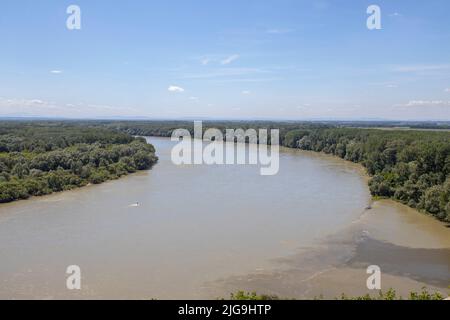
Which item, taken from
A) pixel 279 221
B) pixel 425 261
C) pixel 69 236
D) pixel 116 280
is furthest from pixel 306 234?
pixel 69 236

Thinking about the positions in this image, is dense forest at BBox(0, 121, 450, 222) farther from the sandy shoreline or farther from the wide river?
the sandy shoreline

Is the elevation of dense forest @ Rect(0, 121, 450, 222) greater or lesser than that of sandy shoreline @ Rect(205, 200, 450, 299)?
greater

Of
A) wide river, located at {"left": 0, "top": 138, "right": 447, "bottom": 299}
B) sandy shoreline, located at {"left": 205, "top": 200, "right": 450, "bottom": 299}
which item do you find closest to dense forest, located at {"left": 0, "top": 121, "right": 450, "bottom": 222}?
wide river, located at {"left": 0, "top": 138, "right": 447, "bottom": 299}

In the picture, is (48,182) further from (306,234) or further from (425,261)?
(425,261)

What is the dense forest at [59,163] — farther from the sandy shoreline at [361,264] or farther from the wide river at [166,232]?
the sandy shoreline at [361,264]

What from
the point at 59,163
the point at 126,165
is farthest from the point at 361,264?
the point at 126,165
